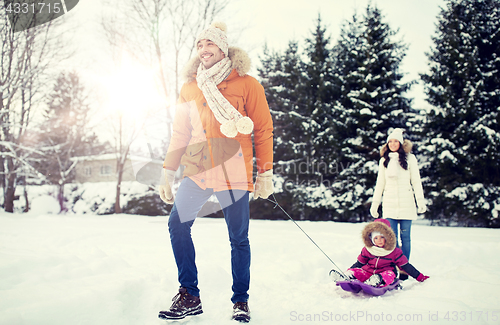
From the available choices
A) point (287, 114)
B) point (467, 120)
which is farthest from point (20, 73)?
point (467, 120)

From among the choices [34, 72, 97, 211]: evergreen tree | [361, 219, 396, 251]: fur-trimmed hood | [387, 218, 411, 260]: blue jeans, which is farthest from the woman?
[34, 72, 97, 211]: evergreen tree

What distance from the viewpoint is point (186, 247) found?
213cm

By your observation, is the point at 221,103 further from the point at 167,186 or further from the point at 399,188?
the point at 399,188

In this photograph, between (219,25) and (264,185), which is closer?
(264,185)

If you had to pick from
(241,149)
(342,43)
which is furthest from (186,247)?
(342,43)

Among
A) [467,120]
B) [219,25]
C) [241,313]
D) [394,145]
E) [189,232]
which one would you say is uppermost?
[467,120]

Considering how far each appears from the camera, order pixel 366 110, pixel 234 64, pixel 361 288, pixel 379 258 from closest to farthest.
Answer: pixel 234 64, pixel 361 288, pixel 379 258, pixel 366 110

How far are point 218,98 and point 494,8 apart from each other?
15099mm

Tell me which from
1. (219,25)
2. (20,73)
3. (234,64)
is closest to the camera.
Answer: (234,64)

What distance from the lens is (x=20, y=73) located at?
10.2 m

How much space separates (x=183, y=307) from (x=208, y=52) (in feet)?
6.07

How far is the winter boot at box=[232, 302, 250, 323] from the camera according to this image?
2035 millimetres

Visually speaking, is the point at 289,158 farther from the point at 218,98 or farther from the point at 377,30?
the point at 218,98

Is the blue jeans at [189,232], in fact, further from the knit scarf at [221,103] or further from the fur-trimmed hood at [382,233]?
the fur-trimmed hood at [382,233]
